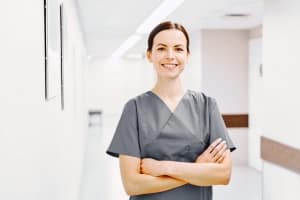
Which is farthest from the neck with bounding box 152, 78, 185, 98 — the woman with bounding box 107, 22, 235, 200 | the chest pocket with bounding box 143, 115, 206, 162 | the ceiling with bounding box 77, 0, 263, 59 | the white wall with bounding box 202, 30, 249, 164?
the white wall with bounding box 202, 30, 249, 164

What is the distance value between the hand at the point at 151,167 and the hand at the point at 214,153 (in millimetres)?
183

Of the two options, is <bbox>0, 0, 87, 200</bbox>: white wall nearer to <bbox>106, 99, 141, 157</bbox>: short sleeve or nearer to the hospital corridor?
the hospital corridor

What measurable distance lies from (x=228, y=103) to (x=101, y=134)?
5.87m

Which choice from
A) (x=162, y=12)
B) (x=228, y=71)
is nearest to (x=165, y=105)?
(x=162, y=12)

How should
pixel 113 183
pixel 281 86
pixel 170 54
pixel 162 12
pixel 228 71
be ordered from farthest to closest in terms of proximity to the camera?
pixel 228 71 → pixel 113 183 → pixel 162 12 → pixel 281 86 → pixel 170 54

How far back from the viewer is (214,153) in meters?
1.76

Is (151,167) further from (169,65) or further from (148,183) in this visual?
(169,65)

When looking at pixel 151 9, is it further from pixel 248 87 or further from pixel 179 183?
pixel 179 183

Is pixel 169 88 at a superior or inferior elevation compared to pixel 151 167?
superior

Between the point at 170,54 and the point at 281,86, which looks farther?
the point at 281,86

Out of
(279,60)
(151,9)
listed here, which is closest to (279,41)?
(279,60)

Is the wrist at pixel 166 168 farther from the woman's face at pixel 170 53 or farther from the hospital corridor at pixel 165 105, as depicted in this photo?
the woman's face at pixel 170 53

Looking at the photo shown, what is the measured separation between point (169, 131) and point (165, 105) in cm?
13

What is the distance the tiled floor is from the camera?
19.7 feet
